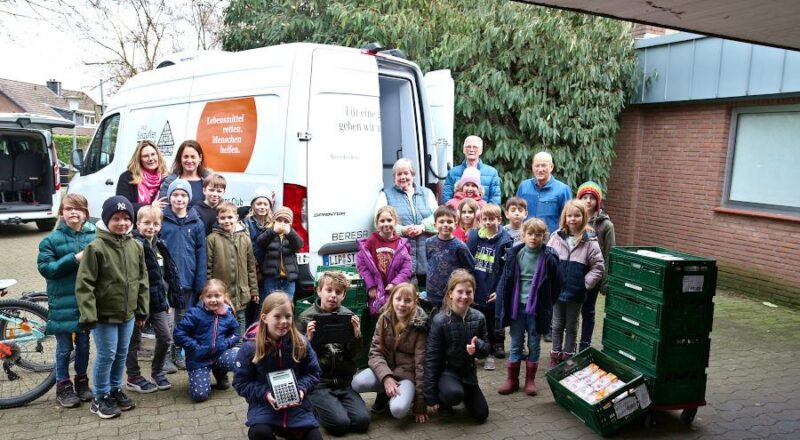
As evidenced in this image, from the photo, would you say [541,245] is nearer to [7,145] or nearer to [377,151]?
[377,151]

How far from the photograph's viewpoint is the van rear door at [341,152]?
5309 millimetres

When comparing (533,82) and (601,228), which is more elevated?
(533,82)

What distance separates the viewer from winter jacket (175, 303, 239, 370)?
4.44m

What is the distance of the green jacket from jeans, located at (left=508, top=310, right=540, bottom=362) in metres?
2.88

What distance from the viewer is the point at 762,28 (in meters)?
4.32

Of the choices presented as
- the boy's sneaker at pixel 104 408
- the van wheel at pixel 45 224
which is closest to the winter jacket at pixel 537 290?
the boy's sneaker at pixel 104 408

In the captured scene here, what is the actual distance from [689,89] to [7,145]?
14238 mm

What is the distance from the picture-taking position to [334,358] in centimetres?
415

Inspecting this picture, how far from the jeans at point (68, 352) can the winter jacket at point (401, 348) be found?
6.89ft

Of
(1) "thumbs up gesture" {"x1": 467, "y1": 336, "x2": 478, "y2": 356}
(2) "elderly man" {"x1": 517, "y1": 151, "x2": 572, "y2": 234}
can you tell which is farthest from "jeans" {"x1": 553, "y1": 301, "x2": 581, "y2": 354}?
(2) "elderly man" {"x1": 517, "y1": 151, "x2": 572, "y2": 234}

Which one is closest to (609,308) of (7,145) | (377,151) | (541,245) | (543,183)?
(541,245)

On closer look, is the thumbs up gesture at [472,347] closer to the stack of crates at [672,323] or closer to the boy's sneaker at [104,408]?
the stack of crates at [672,323]

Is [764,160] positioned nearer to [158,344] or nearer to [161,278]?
[161,278]

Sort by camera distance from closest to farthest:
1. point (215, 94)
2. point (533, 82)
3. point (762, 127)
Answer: point (215, 94) → point (762, 127) → point (533, 82)
